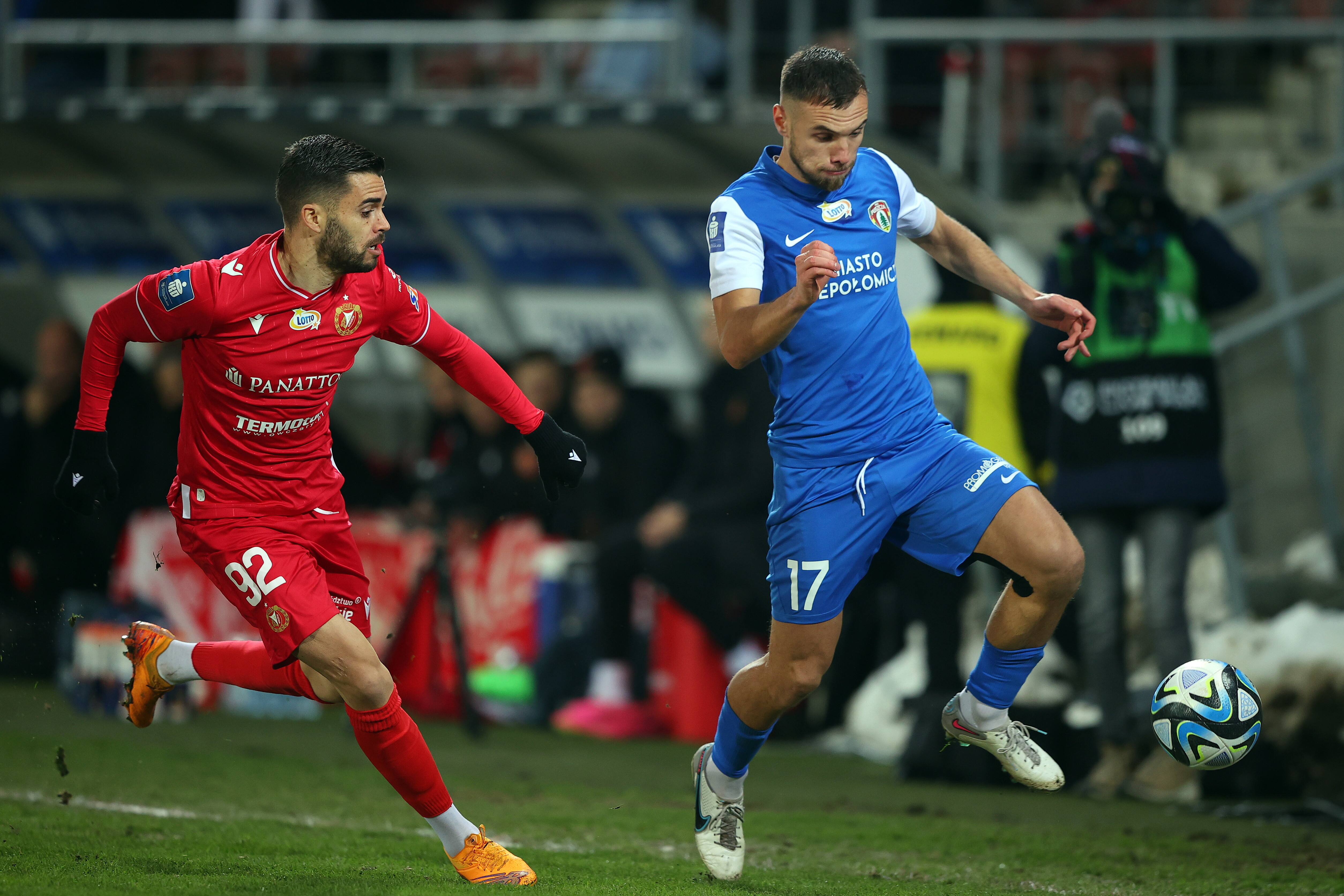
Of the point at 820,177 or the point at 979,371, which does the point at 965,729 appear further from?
the point at 979,371

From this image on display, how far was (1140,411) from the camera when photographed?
286 inches

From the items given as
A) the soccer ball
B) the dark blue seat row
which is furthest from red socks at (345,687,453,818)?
the dark blue seat row

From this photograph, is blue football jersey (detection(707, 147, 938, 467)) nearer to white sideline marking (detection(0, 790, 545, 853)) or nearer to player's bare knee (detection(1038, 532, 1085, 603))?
player's bare knee (detection(1038, 532, 1085, 603))

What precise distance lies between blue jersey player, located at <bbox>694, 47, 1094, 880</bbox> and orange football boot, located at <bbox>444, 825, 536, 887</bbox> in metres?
0.63

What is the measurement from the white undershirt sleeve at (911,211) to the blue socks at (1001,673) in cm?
135

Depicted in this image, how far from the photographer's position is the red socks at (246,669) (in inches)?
215

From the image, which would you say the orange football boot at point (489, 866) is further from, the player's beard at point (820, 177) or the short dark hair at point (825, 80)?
the short dark hair at point (825, 80)

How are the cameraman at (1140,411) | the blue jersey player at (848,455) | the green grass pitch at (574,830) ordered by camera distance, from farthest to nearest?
the cameraman at (1140,411), the green grass pitch at (574,830), the blue jersey player at (848,455)

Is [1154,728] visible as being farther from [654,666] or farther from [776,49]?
[776,49]

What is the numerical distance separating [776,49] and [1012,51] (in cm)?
207

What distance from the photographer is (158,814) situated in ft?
20.7

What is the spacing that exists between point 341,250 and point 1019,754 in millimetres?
2623

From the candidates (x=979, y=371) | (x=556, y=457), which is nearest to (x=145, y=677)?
(x=556, y=457)

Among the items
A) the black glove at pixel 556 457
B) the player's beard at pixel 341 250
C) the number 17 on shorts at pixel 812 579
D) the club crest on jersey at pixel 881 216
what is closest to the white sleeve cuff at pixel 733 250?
the club crest on jersey at pixel 881 216
